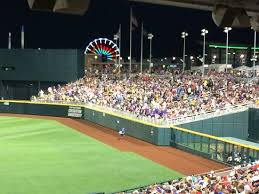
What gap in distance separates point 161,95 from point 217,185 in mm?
21815

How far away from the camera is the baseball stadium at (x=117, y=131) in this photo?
15.7 metres

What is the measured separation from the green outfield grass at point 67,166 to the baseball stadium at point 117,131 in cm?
4

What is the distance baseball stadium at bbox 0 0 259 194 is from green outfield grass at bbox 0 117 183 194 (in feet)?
0.12

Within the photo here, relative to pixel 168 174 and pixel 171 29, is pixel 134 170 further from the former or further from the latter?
pixel 171 29

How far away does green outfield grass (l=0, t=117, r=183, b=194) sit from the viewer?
52.4 ft

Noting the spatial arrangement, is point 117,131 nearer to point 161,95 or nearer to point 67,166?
point 161,95

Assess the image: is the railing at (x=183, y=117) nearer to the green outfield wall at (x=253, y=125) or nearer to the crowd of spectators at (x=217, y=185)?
the green outfield wall at (x=253, y=125)

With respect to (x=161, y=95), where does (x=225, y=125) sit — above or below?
below

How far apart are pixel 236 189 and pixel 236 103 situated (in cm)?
2003

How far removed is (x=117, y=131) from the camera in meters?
29.5

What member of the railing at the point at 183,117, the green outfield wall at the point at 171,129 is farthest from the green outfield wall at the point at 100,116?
the railing at the point at 183,117

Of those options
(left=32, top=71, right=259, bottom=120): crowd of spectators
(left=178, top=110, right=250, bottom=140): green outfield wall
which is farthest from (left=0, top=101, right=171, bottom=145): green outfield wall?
(left=178, top=110, right=250, bottom=140): green outfield wall

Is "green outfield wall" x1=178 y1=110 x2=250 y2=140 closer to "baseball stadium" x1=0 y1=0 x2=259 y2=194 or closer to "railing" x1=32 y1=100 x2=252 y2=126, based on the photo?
"baseball stadium" x1=0 y1=0 x2=259 y2=194

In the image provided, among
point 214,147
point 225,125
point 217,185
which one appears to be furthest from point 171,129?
point 217,185
